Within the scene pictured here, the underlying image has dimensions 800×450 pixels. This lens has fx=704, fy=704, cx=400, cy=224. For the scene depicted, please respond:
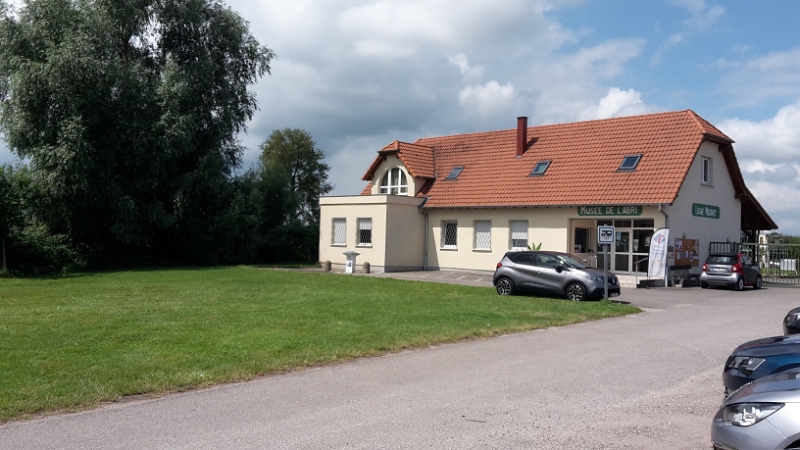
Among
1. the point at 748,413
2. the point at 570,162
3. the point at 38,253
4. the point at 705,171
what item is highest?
the point at 570,162

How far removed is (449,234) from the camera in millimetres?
34312

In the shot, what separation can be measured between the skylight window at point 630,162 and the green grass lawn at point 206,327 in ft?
31.6

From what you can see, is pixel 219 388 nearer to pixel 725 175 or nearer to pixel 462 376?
pixel 462 376

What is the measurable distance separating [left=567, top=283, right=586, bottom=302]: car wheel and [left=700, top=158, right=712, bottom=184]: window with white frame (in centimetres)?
1216

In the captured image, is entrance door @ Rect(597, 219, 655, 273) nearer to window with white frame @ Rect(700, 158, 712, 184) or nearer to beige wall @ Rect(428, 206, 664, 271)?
beige wall @ Rect(428, 206, 664, 271)

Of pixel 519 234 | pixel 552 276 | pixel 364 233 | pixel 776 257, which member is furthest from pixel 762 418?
pixel 776 257

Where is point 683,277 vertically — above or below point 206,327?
above

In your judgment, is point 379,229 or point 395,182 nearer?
point 379,229

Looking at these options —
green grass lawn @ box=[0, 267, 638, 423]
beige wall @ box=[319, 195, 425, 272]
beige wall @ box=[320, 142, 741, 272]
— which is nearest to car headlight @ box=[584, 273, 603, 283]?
green grass lawn @ box=[0, 267, 638, 423]

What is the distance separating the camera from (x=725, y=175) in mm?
31656

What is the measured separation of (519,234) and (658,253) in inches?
253

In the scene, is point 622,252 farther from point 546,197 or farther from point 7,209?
point 7,209

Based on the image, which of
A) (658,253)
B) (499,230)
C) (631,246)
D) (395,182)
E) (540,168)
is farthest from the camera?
(395,182)

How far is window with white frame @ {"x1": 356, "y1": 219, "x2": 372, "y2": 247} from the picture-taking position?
112 feet
